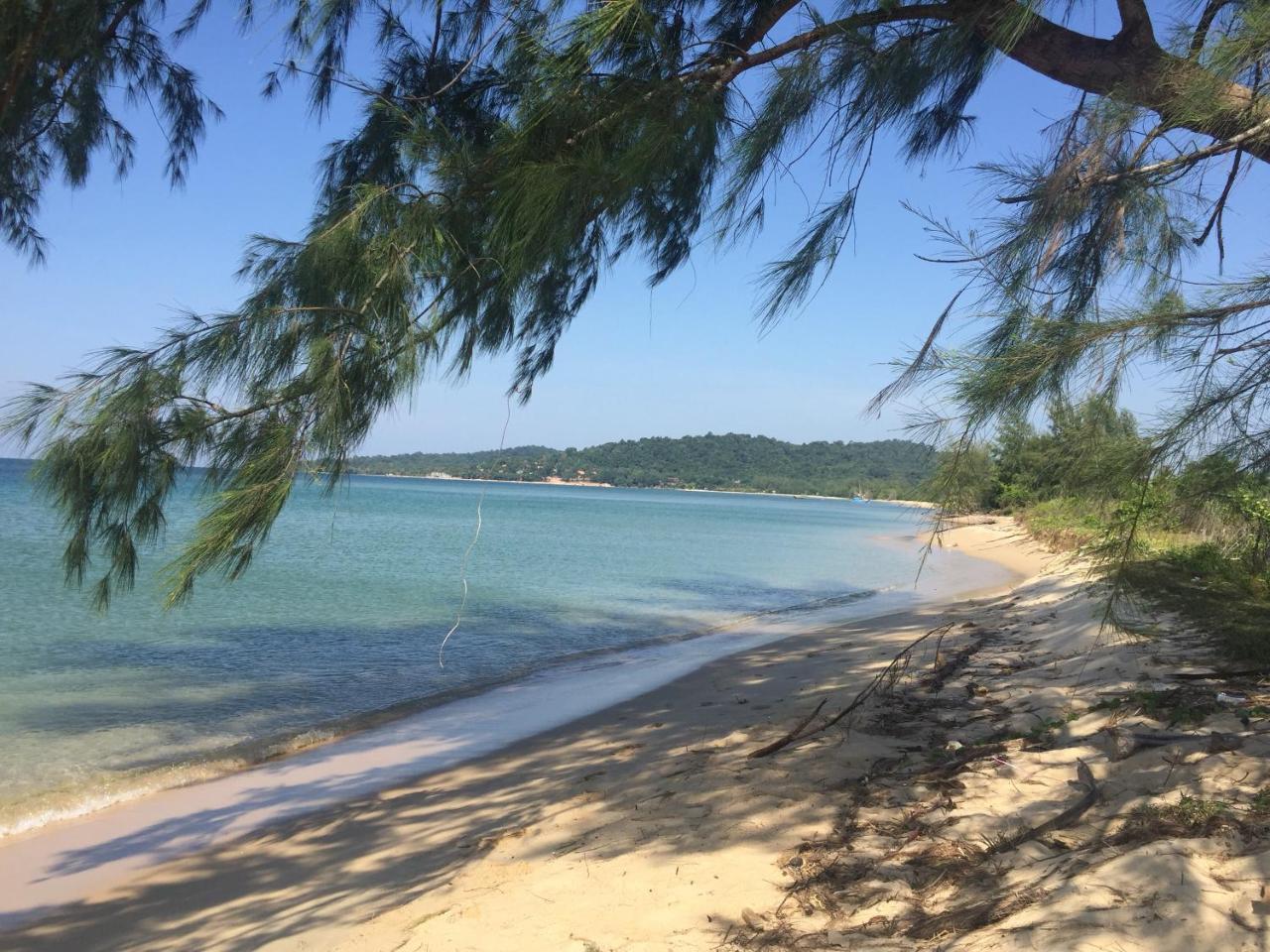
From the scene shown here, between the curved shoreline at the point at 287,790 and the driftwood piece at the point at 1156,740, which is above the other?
the driftwood piece at the point at 1156,740

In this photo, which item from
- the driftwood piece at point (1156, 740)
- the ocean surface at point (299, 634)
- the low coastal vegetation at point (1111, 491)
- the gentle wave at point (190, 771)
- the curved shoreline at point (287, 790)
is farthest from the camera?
the ocean surface at point (299, 634)

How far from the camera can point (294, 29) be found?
12.5 ft

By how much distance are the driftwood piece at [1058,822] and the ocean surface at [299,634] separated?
1.03 meters

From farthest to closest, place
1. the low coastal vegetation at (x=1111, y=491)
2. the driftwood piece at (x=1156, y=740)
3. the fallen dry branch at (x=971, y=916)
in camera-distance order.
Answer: the driftwood piece at (x=1156, y=740)
the low coastal vegetation at (x=1111, y=491)
the fallen dry branch at (x=971, y=916)

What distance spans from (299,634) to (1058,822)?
9.62 m

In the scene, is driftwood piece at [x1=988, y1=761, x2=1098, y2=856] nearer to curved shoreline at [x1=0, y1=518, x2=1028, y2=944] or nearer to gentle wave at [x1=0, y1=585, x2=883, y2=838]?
curved shoreline at [x1=0, y1=518, x2=1028, y2=944]

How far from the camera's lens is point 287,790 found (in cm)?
527

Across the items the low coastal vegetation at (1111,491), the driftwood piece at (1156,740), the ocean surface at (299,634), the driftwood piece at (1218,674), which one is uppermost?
the low coastal vegetation at (1111,491)

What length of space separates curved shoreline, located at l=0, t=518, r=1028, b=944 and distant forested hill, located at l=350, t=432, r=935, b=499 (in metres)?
0.67

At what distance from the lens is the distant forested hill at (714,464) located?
9.73 feet

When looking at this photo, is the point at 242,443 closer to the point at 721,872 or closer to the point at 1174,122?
the point at 721,872

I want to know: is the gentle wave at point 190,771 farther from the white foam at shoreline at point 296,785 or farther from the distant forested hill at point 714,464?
the distant forested hill at point 714,464

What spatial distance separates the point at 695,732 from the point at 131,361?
12.7ft

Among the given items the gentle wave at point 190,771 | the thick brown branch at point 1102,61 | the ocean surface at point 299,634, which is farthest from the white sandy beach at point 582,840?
Result: the thick brown branch at point 1102,61
